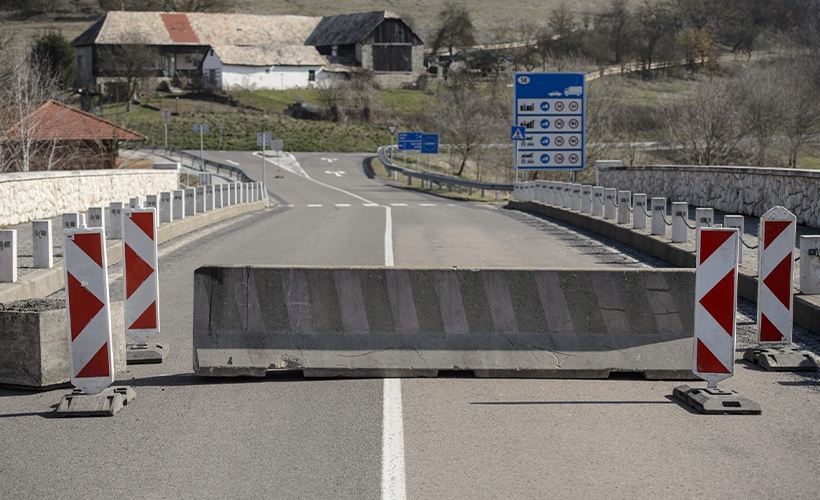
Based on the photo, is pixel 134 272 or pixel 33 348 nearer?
pixel 33 348

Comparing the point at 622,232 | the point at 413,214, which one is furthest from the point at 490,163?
the point at 622,232

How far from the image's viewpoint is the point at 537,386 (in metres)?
7.89

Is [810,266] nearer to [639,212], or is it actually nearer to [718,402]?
[718,402]

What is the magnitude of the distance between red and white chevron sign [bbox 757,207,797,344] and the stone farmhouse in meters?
101

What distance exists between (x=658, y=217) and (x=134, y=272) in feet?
37.3

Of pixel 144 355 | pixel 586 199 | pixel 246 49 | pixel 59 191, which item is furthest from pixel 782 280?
pixel 246 49

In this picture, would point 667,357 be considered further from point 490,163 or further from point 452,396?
point 490,163

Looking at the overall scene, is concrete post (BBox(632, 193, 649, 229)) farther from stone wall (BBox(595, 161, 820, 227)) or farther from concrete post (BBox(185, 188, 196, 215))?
concrete post (BBox(185, 188, 196, 215))

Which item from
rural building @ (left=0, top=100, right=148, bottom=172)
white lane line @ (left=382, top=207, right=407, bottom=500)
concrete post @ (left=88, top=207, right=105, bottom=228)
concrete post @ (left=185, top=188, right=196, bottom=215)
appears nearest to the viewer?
white lane line @ (left=382, top=207, right=407, bottom=500)

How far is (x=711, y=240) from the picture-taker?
7266 mm

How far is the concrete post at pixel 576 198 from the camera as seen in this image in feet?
88.7

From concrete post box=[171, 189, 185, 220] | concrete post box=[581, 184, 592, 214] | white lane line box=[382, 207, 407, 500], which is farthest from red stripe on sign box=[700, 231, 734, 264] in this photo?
concrete post box=[581, 184, 592, 214]

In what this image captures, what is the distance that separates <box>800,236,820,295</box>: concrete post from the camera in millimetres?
10867

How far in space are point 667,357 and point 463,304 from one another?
1.74 meters
